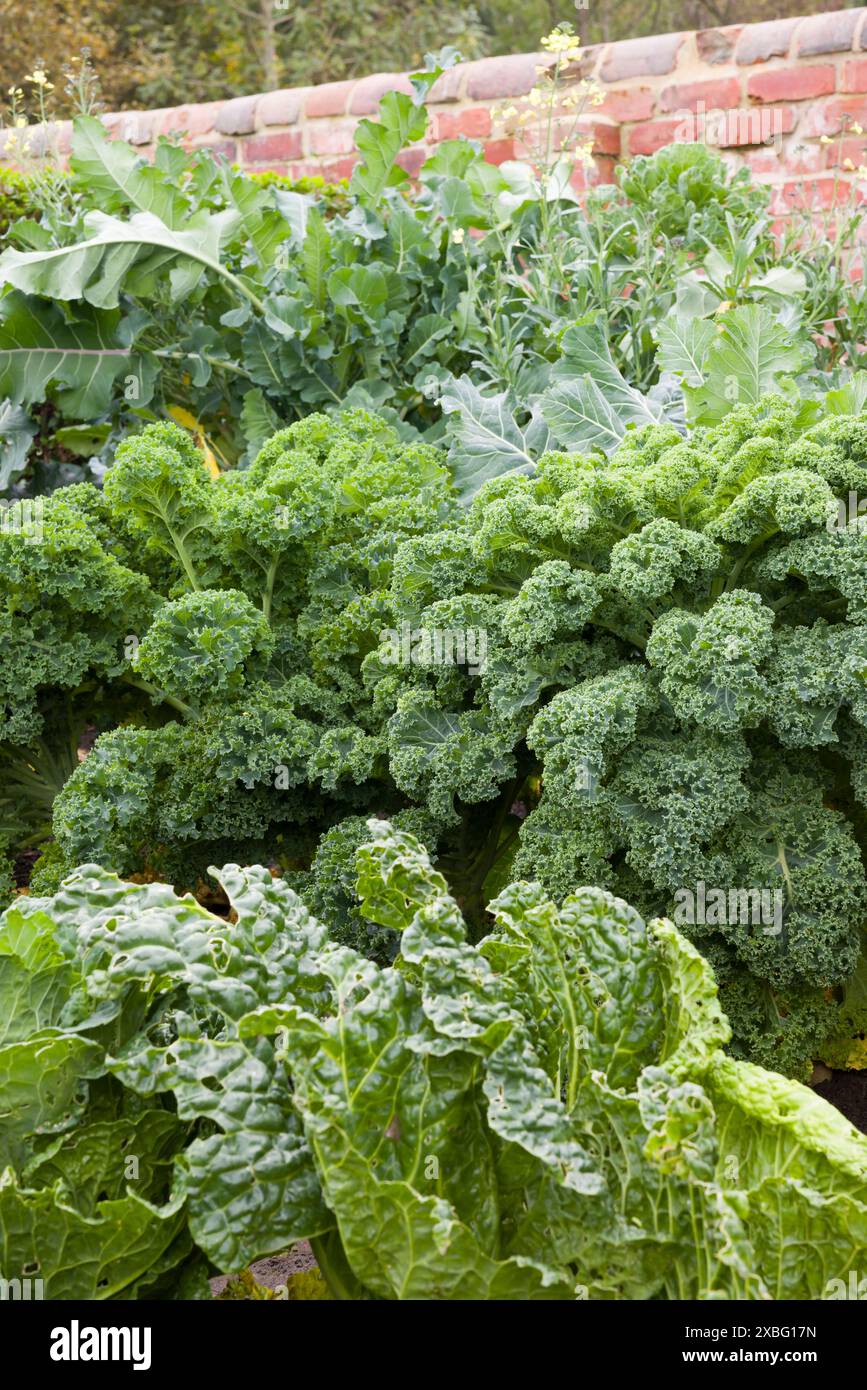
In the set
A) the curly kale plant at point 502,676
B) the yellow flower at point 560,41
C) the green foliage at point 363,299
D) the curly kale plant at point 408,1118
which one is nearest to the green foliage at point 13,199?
the green foliage at point 363,299

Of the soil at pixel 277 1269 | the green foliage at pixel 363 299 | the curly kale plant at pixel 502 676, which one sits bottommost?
the soil at pixel 277 1269

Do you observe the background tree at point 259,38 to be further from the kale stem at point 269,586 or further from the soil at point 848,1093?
the soil at point 848,1093

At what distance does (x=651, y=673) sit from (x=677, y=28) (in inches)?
519

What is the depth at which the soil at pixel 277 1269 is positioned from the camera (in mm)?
2342

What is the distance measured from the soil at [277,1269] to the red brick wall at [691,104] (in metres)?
4.52

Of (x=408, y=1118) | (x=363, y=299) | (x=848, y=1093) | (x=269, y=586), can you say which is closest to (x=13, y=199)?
(x=363, y=299)

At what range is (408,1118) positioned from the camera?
1686mm

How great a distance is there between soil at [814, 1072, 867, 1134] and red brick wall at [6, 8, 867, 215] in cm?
375

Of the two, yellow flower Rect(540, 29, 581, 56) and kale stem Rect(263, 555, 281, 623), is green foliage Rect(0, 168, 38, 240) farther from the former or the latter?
kale stem Rect(263, 555, 281, 623)

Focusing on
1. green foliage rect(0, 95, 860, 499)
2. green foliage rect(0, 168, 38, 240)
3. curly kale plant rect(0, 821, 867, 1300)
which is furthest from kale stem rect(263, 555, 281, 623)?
green foliage rect(0, 168, 38, 240)
